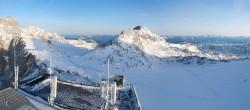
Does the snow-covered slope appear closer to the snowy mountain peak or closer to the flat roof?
the snowy mountain peak

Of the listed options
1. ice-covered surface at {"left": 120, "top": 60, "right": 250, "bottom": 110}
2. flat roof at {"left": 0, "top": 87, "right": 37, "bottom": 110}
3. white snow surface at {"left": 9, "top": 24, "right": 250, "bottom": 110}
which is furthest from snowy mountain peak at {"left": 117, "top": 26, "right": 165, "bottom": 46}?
flat roof at {"left": 0, "top": 87, "right": 37, "bottom": 110}

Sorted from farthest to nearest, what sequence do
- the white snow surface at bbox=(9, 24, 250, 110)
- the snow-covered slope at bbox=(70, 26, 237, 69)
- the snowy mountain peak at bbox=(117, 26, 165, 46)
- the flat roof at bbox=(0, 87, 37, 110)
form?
the snowy mountain peak at bbox=(117, 26, 165, 46), the snow-covered slope at bbox=(70, 26, 237, 69), the white snow surface at bbox=(9, 24, 250, 110), the flat roof at bbox=(0, 87, 37, 110)

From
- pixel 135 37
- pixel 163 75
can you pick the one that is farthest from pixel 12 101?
pixel 135 37

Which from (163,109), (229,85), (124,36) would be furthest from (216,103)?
(124,36)

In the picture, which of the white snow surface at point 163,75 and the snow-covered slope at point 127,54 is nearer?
the white snow surface at point 163,75

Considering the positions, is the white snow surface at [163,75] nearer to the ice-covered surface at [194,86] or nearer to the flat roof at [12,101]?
the ice-covered surface at [194,86]

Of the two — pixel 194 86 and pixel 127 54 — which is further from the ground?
pixel 127 54

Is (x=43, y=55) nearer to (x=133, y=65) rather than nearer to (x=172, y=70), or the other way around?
(x=133, y=65)

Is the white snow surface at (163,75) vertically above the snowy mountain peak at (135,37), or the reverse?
the snowy mountain peak at (135,37)

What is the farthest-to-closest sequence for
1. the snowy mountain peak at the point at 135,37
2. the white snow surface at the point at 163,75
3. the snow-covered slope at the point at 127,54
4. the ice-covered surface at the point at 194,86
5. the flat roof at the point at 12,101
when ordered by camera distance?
the snowy mountain peak at the point at 135,37 < the snow-covered slope at the point at 127,54 < the white snow surface at the point at 163,75 < the ice-covered surface at the point at 194,86 < the flat roof at the point at 12,101

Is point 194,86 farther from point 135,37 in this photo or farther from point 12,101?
point 12,101

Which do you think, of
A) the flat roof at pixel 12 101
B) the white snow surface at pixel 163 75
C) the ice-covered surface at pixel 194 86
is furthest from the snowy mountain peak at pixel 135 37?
the flat roof at pixel 12 101

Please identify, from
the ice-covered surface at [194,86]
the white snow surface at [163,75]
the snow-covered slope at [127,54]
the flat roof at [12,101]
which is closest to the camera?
the flat roof at [12,101]

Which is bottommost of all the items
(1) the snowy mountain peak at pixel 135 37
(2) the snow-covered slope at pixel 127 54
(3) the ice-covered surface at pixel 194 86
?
(3) the ice-covered surface at pixel 194 86
